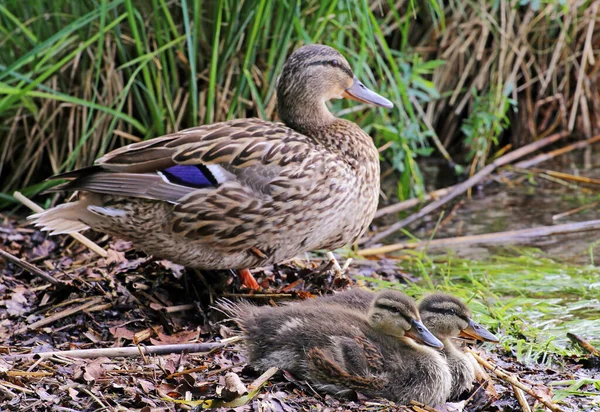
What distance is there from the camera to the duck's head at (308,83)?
5238 mm

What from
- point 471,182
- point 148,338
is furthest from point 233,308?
point 471,182

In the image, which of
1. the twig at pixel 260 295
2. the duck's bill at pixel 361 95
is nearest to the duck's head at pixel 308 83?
the duck's bill at pixel 361 95

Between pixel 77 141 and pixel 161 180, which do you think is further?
pixel 77 141

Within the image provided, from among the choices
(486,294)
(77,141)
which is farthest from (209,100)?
(486,294)

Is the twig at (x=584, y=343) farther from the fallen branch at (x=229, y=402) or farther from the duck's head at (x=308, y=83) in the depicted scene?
the duck's head at (x=308, y=83)

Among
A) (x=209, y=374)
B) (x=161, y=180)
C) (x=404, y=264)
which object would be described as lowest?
Answer: (x=404, y=264)

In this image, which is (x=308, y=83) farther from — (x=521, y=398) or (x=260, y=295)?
(x=521, y=398)

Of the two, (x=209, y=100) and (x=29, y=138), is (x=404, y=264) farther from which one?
(x=29, y=138)

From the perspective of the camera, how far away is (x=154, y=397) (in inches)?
146

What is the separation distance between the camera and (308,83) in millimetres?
5246

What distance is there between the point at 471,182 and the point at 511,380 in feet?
12.1

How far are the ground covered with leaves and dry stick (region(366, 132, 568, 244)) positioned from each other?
0.65 metres

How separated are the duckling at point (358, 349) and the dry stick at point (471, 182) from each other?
2.43m

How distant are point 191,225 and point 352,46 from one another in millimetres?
2607
